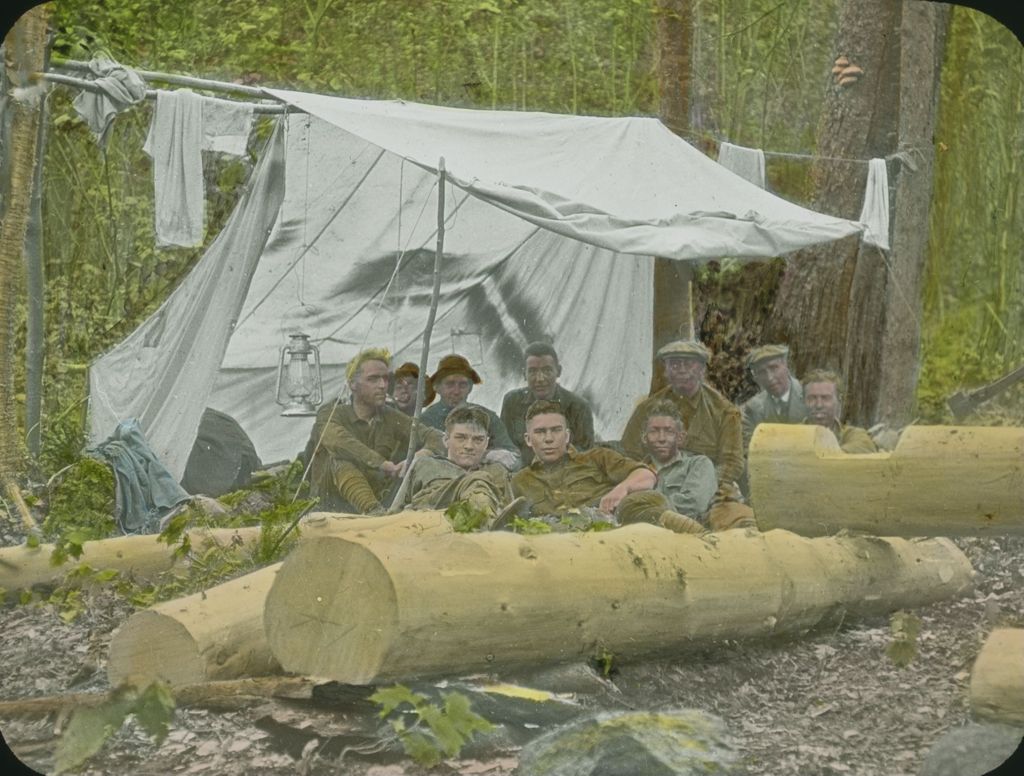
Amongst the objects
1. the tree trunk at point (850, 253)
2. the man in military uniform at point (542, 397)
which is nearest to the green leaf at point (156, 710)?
the man in military uniform at point (542, 397)

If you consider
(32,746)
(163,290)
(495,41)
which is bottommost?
(32,746)

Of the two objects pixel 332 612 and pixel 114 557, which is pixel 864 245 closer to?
pixel 332 612

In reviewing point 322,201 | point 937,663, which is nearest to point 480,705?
point 937,663

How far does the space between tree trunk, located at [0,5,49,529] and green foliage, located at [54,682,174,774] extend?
163cm

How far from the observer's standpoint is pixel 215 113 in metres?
7.23

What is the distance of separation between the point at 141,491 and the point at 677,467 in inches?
87.4

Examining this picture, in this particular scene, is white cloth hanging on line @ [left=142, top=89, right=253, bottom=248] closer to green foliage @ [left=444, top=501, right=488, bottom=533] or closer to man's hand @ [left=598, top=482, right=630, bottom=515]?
green foliage @ [left=444, top=501, right=488, bottom=533]

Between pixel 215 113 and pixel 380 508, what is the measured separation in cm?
182

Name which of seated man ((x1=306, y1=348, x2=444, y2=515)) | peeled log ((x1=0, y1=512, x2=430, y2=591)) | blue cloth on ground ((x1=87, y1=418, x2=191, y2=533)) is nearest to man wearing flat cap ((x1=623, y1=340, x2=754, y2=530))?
seated man ((x1=306, y1=348, x2=444, y2=515))

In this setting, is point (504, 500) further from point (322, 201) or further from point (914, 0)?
point (914, 0)

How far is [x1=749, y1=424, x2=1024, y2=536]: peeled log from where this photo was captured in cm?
596

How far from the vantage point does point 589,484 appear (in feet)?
22.9

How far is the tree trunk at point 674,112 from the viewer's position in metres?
7.71

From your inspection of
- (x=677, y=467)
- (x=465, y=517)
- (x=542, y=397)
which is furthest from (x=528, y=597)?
(x=542, y=397)
